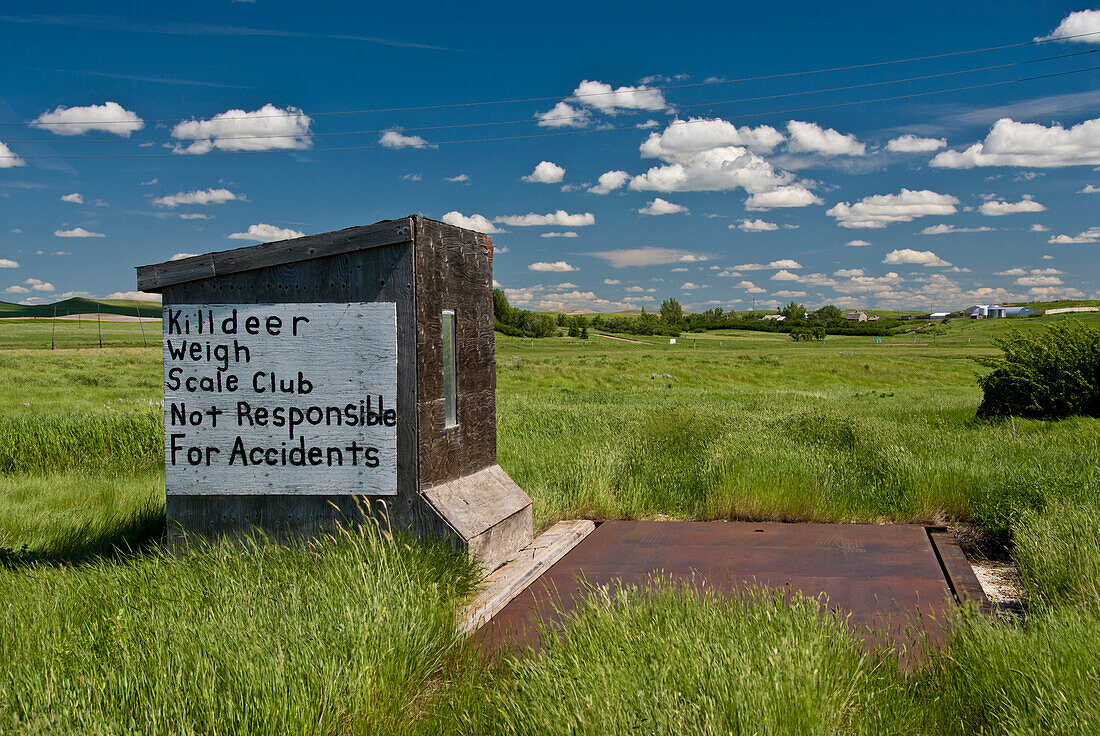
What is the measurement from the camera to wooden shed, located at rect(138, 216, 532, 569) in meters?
4.73

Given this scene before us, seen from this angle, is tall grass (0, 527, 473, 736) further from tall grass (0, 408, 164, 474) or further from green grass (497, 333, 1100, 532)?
tall grass (0, 408, 164, 474)

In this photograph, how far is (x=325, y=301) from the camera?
4859 millimetres

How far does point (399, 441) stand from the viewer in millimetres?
4754

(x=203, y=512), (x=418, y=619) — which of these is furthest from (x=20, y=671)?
(x=203, y=512)

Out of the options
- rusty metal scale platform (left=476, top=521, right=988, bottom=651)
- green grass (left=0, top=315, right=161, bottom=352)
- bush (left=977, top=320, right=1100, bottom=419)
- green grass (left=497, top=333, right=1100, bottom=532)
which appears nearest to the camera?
rusty metal scale platform (left=476, top=521, right=988, bottom=651)

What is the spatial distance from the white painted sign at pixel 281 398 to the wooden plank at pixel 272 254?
233 mm

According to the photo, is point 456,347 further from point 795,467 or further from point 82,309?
point 82,309

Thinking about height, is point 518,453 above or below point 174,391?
below

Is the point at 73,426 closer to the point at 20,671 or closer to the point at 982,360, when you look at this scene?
the point at 20,671

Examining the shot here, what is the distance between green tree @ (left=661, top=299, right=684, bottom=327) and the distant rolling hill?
98260 mm

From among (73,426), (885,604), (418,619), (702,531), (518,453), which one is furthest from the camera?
(73,426)

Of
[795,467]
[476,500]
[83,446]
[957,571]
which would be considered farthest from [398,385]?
[83,446]

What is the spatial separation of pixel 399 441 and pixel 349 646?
70.0 inches

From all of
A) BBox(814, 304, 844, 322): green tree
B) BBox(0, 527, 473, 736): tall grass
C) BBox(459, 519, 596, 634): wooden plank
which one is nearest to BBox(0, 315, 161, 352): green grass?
BBox(459, 519, 596, 634): wooden plank
